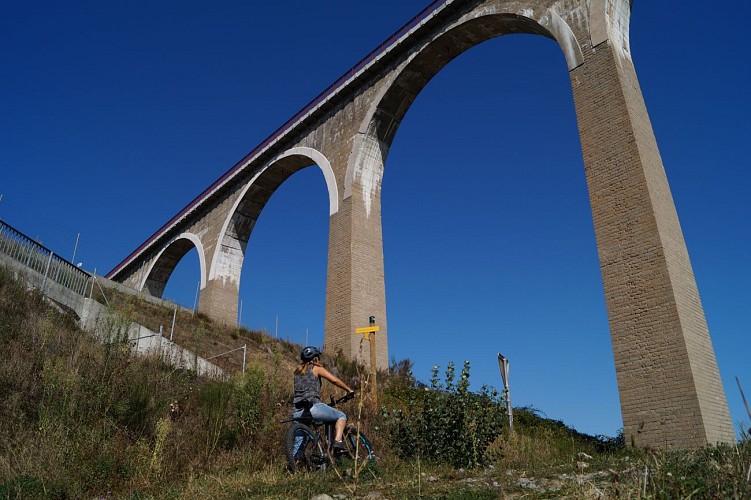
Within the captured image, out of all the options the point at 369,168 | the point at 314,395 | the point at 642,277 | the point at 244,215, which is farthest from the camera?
the point at 244,215

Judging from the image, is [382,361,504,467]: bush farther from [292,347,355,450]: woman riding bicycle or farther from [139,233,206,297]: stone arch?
[139,233,206,297]: stone arch

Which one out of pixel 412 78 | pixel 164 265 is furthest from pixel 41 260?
pixel 164 265

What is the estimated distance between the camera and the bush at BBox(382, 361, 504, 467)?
6027 millimetres

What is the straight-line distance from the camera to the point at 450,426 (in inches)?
244

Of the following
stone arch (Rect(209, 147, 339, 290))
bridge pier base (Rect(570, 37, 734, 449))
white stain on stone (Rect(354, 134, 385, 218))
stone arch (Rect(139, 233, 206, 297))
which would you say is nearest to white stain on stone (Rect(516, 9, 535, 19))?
bridge pier base (Rect(570, 37, 734, 449))

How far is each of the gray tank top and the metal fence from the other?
8366 mm

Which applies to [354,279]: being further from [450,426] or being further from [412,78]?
[450,426]

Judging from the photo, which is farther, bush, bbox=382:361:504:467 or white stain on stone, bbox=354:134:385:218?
white stain on stone, bbox=354:134:385:218

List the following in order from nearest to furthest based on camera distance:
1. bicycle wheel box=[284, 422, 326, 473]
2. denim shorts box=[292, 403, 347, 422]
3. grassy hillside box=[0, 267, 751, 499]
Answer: grassy hillside box=[0, 267, 751, 499]
bicycle wheel box=[284, 422, 326, 473]
denim shorts box=[292, 403, 347, 422]

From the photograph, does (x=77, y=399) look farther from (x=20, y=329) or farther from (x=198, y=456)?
(x=20, y=329)

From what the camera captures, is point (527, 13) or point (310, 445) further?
point (527, 13)

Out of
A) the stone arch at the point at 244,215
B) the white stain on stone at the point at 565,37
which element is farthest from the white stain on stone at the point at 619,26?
the stone arch at the point at 244,215

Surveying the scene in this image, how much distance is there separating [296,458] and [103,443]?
180 cm

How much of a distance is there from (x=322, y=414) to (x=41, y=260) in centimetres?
947
